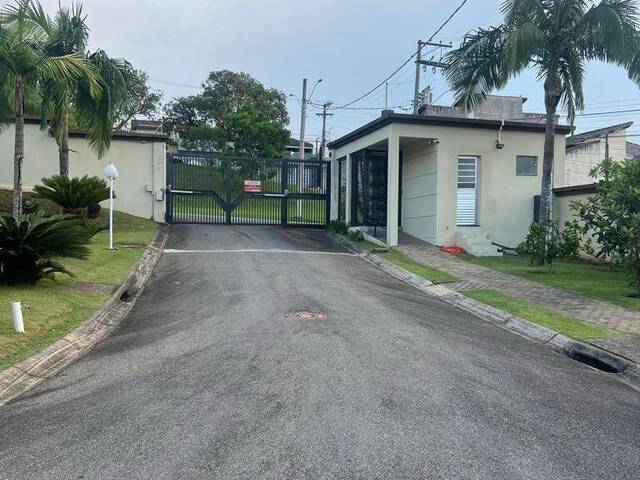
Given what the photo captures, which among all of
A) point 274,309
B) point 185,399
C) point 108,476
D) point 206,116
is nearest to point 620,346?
point 274,309

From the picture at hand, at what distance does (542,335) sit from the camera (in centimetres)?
901

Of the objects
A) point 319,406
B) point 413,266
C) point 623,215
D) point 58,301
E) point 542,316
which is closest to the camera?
point 319,406

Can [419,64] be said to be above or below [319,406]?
above

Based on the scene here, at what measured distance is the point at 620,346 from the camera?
812 cm

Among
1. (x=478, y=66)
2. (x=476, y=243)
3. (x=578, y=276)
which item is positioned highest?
(x=478, y=66)

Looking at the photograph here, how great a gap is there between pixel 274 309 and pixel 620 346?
507 centimetres

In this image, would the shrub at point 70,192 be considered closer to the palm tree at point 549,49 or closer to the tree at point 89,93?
the tree at point 89,93

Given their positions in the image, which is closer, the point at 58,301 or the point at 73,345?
the point at 73,345

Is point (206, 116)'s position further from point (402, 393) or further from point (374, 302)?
point (402, 393)

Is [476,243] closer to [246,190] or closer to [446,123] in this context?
[446,123]

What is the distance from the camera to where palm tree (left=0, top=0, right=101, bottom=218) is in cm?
1256

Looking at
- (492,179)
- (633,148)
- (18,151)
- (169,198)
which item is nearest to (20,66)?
(18,151)

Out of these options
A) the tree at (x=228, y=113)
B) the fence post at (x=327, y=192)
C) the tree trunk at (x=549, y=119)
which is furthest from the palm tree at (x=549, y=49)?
the tree at (x=228, y=113)

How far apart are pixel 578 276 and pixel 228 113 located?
126ft
